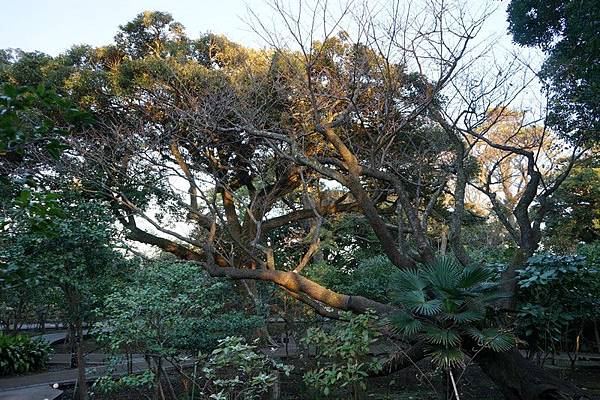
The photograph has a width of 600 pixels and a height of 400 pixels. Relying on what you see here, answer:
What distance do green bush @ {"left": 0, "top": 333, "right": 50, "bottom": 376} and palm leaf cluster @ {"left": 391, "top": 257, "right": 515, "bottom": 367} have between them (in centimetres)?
973

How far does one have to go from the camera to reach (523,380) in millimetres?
4996

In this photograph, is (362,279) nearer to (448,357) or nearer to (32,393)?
(448,357)

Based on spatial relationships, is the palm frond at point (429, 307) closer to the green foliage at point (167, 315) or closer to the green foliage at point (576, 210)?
the green foliage at point (167, 315)

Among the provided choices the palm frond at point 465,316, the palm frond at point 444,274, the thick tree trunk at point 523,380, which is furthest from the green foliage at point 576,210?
the palm frond at point 465,316

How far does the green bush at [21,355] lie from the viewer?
10.8 meters

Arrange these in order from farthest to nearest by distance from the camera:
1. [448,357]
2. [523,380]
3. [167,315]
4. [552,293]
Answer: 1. [167,315]
2. [552,293]
3. [523,380]
4. [448,357]

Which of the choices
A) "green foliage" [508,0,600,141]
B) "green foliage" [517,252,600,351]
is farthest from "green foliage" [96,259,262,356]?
"green foliage" [508,0,600,141]

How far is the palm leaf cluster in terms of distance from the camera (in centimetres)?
468

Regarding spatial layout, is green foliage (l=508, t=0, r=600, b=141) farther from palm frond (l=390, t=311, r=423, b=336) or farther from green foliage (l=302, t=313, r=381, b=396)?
green foliage (l=302, t=313, r=381, b=396)

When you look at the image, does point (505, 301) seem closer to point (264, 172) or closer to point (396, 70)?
point (396, 70)

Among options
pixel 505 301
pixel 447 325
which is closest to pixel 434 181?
pixel 505 301

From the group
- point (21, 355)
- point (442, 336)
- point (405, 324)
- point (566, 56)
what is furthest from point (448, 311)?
point (21, 355)

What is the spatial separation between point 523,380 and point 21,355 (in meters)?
10.9

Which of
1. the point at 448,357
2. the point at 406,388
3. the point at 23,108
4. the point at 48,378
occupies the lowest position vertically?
the point at 406,388
